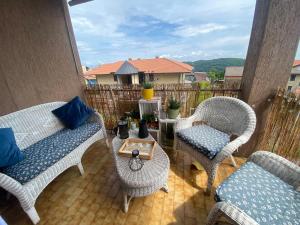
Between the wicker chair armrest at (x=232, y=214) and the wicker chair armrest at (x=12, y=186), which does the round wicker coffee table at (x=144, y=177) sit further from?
the wicker chair armrest at (x=12, y=186)

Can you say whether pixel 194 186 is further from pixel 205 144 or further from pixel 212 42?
pixel 212 42

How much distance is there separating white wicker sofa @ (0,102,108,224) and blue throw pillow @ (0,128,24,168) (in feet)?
0.39

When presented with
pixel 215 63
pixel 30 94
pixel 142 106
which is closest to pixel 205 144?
pixel 142 106

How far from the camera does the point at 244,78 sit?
6.40ft

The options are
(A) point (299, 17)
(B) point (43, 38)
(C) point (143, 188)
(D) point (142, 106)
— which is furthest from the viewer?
(D) point (142, 106)

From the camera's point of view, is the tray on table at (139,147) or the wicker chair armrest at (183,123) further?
the wicker chair armrest at (183,123)

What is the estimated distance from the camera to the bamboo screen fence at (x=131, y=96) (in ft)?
7.80

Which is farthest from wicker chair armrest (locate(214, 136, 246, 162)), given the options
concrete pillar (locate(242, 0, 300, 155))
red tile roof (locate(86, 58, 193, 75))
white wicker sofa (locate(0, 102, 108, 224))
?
red tile roof (locate(86, 58, 193, 75))

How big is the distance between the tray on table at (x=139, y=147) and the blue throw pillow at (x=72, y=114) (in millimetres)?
957

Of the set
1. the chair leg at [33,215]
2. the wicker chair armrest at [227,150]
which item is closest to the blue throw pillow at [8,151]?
the chair leg at [33,215]

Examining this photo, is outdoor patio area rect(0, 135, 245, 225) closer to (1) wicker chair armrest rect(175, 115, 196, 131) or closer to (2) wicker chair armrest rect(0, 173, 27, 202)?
(2) wicker chair armrest rect(0, 173, 27, 202)

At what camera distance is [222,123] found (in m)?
1.94

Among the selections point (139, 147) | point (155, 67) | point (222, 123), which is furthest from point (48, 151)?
point (155, 67)

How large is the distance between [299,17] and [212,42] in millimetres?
4602
